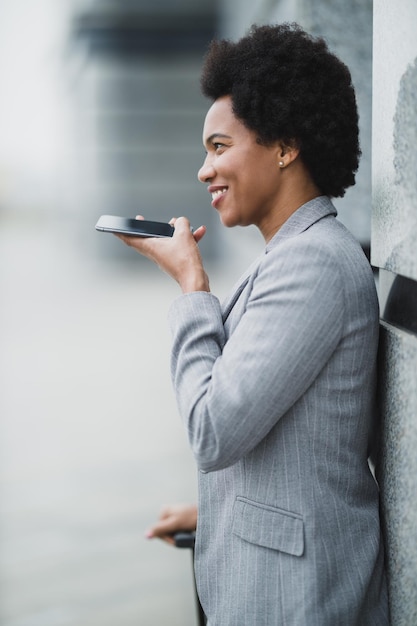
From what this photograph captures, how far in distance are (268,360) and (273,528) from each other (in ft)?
1.15

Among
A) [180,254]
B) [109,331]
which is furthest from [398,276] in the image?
[109,331]

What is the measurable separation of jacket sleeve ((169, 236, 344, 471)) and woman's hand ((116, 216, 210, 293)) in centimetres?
20

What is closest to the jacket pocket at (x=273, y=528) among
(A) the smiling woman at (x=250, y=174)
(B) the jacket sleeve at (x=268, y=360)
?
(B) the jacket sleeve at (x=268, y=360)

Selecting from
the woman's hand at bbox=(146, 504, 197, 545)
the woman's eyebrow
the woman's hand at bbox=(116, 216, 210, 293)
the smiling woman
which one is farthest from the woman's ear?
the woman's hand at bbox=(146, 504, 197, 545)

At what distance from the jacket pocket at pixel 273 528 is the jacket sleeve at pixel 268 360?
0.13 meters

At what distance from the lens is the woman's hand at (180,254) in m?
1.69

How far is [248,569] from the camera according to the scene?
5.15 feet

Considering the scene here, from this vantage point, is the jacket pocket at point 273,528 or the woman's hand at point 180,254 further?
the woman's hand at point 180,254

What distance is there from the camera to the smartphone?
6.03ft

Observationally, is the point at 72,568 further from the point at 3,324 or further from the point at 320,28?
the point at 3,324

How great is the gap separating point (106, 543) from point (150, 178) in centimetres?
1537

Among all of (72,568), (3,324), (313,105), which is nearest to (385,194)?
(313,105)

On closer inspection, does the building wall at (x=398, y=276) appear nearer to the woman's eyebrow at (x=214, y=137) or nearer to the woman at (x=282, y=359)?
the woman at (x=282, y=359)

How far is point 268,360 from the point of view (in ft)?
4.69
